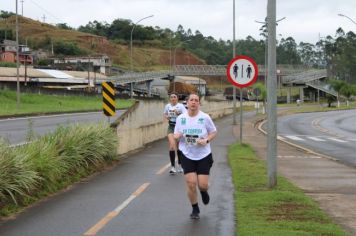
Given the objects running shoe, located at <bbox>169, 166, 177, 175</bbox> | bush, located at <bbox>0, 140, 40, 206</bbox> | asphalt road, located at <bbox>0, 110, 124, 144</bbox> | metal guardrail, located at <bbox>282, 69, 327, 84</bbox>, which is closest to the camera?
bush, located at <bbox>0, 140, 40, 206</bbox>

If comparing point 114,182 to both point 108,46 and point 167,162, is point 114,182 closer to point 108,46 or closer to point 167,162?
point 167,162

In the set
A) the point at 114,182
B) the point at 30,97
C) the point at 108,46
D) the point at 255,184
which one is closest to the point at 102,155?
the point at 114,182

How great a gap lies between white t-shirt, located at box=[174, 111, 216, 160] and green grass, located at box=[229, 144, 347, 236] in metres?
1.07

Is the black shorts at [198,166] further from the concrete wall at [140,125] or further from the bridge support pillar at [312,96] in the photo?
the bridge support pillar at [312,96]

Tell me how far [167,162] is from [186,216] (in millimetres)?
7530

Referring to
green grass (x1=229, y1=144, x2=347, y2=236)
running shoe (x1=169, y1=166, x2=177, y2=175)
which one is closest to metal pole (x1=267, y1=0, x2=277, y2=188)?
green grass (x1=229, y1=144, x2=347, y2=236)

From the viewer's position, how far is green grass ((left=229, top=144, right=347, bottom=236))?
24.6 ft

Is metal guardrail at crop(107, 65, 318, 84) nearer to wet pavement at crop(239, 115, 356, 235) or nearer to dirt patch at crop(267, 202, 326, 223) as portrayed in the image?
wet pavement at crop(239, 115, 356, 235)

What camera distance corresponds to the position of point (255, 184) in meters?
11.6

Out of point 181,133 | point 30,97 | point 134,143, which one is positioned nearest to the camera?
point 181,133

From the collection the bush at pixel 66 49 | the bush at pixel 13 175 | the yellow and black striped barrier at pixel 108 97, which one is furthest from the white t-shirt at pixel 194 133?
the bush at pixel 66 49

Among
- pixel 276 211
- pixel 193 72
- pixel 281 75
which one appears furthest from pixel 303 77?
pixel 276 211

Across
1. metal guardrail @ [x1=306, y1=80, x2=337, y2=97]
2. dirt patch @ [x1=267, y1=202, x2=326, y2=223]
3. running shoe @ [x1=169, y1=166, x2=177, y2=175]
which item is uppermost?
metal guardrail @ [x1=306, y1=80, x2=337, y2=97]

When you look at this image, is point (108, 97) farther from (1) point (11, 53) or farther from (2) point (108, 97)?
(1) point (11, 53)
